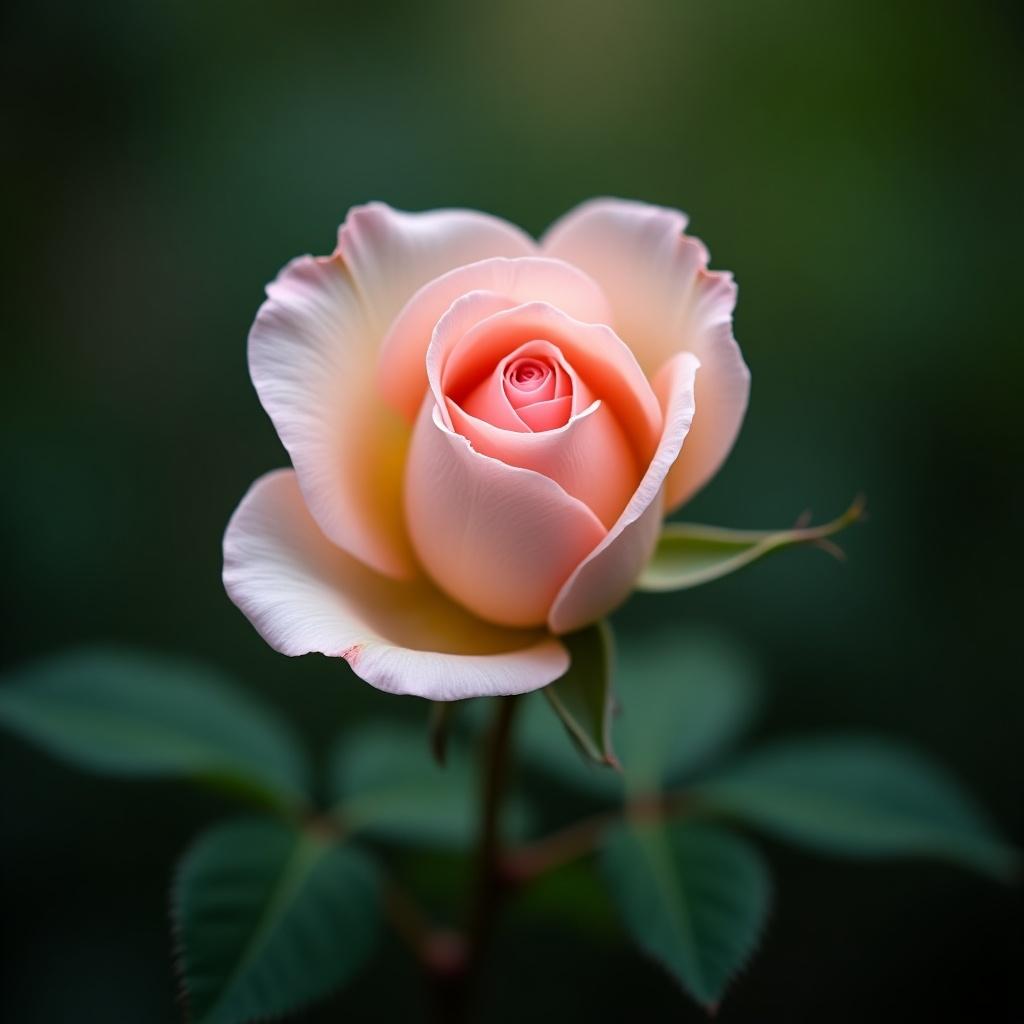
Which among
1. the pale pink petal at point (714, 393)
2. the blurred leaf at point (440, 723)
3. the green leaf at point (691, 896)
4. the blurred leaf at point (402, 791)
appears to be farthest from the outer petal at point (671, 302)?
the blurred leaf at point (402, 791)

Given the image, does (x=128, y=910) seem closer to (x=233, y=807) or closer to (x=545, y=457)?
(x=233, y=807)

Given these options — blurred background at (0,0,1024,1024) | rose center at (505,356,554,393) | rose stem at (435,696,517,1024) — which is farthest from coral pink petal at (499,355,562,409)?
blurred background at (0,0,1024,1024)

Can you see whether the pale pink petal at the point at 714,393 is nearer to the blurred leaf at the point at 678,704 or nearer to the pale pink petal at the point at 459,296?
the pale pink petal at the point at 459,296

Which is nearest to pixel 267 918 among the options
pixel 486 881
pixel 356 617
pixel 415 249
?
pixel 486 881

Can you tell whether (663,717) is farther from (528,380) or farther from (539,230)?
(539,230)

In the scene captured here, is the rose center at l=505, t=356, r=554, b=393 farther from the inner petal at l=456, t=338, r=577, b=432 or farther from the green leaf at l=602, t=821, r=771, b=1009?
the green leaf at l=602, t=821, r=771, b=1009

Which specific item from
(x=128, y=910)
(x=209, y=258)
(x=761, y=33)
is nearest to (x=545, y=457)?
(x=128, y=910)
